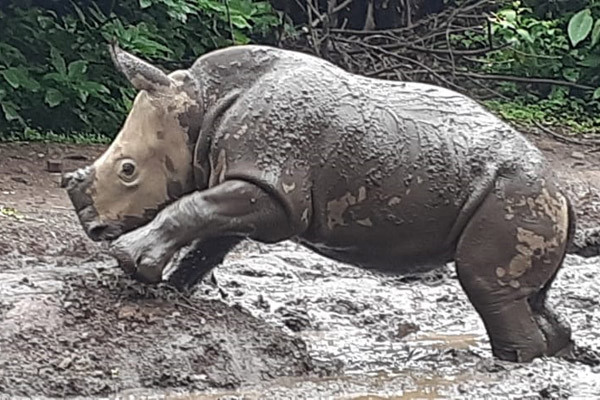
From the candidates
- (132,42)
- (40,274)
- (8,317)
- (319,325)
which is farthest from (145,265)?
(132,42)

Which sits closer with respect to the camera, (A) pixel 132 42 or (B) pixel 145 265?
(B) pixel 145 265

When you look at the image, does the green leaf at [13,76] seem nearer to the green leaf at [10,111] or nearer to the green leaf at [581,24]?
the green leaf at [10,111]

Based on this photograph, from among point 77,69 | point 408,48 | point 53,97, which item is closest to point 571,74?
point 408,48

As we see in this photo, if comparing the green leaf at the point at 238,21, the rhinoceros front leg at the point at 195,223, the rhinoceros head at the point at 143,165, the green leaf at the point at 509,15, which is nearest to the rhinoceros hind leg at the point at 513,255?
the rhinoceros front leg at the point at 195,223

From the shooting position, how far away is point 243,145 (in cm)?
501

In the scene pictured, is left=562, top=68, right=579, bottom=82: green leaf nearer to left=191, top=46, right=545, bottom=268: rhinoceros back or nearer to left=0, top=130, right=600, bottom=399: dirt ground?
left=0, top=130, right=600, bottom=399: dirt ground

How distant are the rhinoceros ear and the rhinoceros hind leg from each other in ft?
4.39

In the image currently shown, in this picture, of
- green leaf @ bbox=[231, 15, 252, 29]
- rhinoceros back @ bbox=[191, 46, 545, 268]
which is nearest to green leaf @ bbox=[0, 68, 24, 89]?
green leaf @ bbox=[231, 15, 252, 29]

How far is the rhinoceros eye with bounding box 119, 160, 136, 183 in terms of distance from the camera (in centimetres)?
519

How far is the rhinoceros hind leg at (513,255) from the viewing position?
199 inches

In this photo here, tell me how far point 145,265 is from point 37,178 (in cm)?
466

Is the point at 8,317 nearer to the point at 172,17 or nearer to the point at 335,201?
the point at 335,201

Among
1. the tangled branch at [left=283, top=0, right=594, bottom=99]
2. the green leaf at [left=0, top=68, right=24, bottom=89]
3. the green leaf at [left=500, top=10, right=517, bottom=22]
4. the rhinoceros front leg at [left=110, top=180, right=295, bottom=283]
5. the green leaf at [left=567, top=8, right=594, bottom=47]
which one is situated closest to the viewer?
the rhinoceros front leg at [left=110, top=180, right=295, bottom=283]

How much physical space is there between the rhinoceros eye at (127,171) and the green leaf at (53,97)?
5210mm
